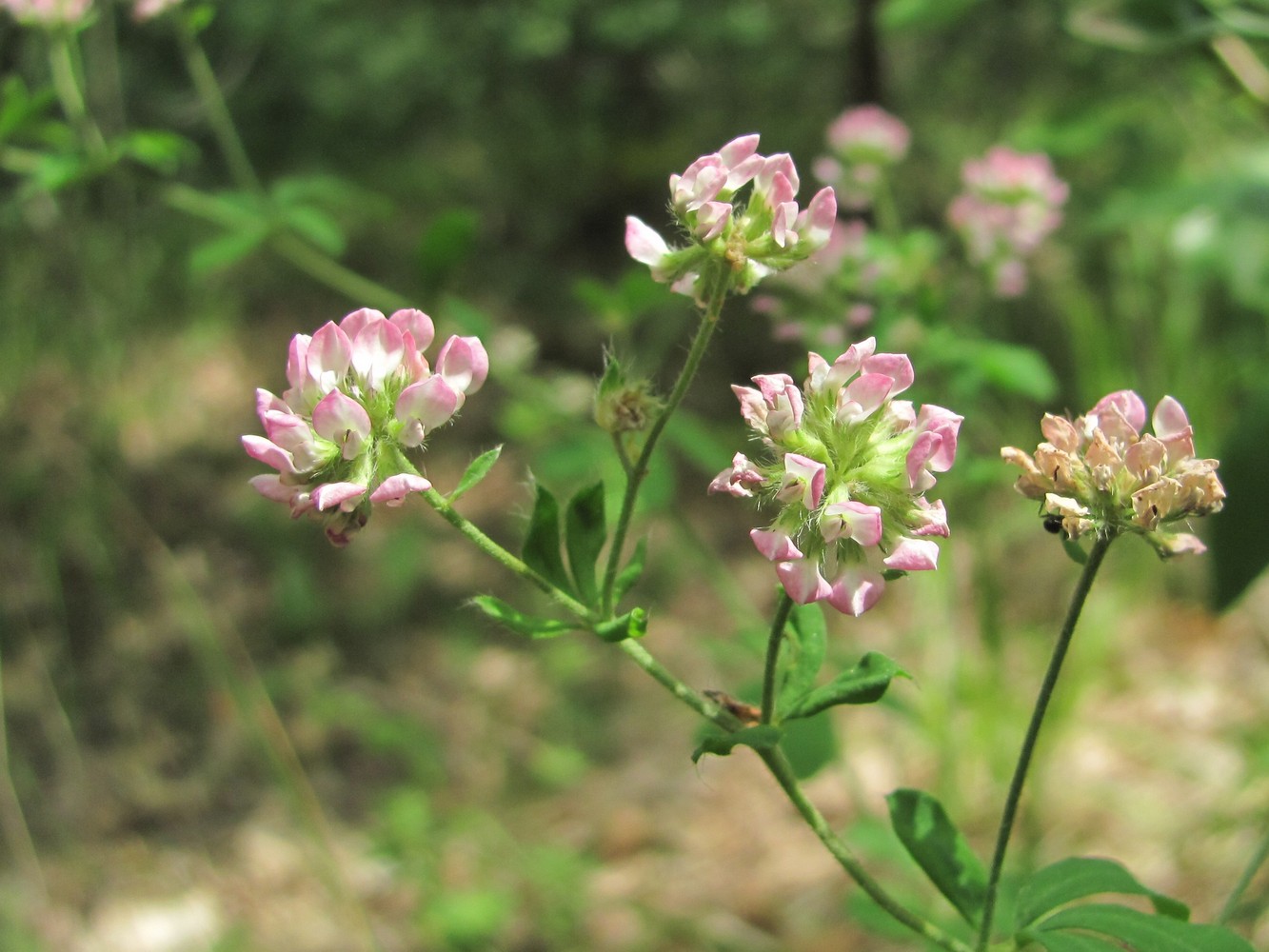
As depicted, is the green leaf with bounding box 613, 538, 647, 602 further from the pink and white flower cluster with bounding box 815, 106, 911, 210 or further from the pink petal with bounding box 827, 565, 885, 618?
the pink and white flower cluster with bounding box 815, 106, 911, 210

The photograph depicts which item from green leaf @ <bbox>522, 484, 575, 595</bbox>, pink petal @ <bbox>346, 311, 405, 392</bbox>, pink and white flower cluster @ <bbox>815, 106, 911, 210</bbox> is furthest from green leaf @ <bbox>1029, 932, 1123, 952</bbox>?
pink and white flower cluster @ <bbox>815, 106, 911, 210</bbox>

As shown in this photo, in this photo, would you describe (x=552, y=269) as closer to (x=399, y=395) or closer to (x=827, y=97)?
(x=827, y=97)

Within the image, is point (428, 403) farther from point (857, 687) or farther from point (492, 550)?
point (857, 687)

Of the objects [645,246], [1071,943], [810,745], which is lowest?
[810,745]

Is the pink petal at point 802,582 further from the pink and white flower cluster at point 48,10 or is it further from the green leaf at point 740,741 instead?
the pink and white flower cluster at point 48,10

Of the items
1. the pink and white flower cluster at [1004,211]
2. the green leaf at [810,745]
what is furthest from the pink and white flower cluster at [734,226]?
the pink and white flower cluster at [1004,211]

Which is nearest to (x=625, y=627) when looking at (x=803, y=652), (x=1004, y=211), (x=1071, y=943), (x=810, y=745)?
(x=803, y=652)
